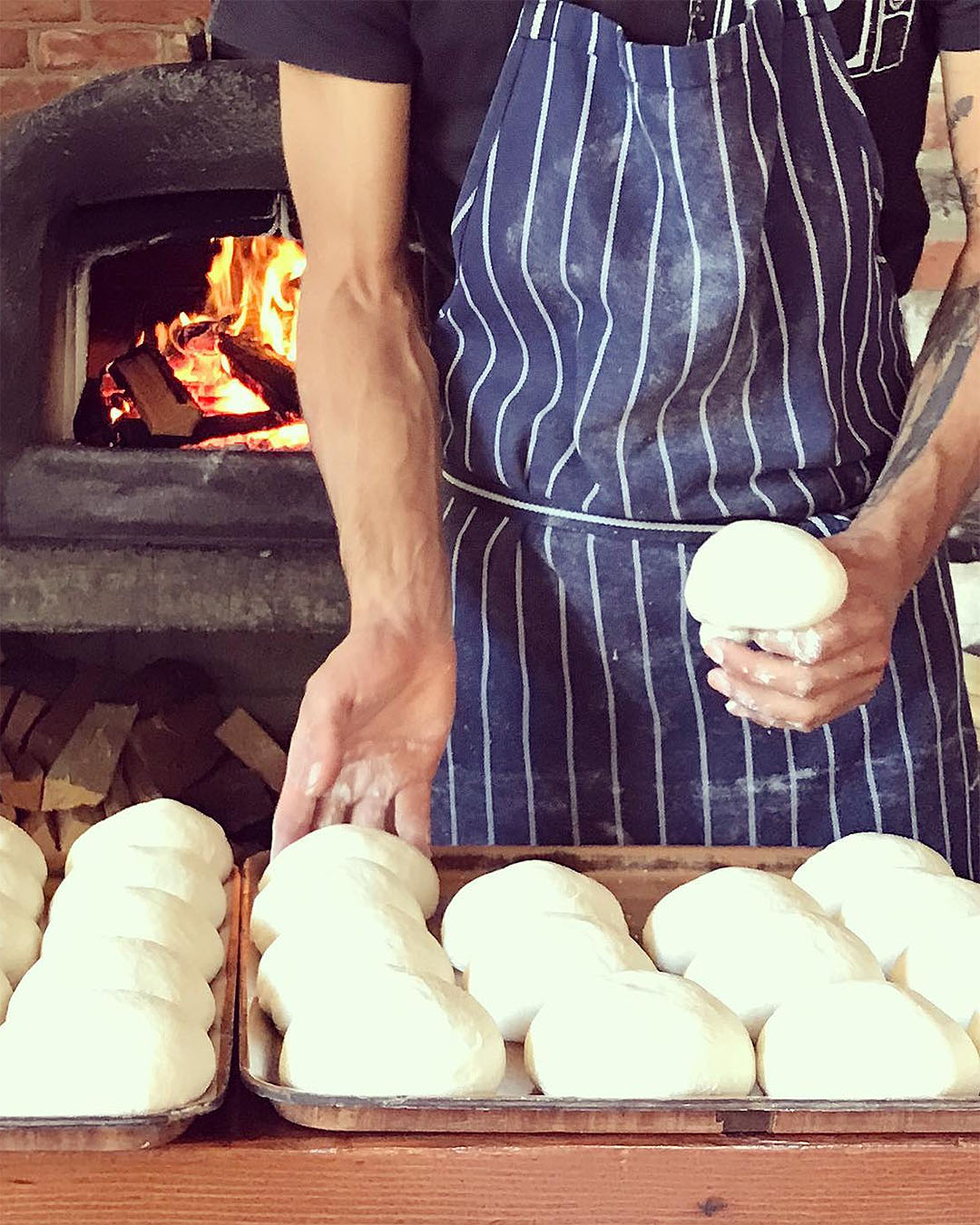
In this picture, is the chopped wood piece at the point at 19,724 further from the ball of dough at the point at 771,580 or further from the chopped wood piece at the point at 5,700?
the ball of dough at the point at 771,580

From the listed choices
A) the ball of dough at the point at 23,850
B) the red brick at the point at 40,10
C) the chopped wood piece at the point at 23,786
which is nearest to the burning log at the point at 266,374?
the red brick at the point at 40,10

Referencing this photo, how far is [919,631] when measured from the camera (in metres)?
1.28

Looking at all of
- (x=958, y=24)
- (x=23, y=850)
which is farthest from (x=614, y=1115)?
(x=958, y=24)

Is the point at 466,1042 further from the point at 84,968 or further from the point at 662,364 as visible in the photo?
the point at 662,364

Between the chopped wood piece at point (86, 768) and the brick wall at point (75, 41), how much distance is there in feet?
3.20

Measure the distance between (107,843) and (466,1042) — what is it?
379mm

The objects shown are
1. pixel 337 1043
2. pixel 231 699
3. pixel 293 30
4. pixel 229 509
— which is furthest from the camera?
pixel 231 699

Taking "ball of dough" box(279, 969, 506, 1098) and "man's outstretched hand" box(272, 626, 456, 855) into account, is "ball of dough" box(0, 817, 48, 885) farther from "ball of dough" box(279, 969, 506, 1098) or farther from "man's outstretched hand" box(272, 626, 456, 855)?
"ball of dough" box(279, 969, 506, 1098)

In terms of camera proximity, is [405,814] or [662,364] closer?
[405,814]

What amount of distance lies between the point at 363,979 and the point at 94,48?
1881mm

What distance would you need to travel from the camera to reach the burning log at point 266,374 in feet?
7.22

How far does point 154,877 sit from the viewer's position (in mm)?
951

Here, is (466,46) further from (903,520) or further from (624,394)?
(903,520)

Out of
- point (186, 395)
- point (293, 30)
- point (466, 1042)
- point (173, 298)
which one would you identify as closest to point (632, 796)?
point (466, 1042)
